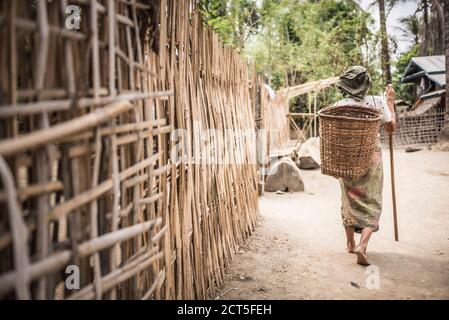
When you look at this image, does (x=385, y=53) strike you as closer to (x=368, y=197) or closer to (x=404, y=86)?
(x=404, y=86)

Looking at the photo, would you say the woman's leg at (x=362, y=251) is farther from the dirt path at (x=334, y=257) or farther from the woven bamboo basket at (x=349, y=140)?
the woven bamboo basket at (x=349, y=140)

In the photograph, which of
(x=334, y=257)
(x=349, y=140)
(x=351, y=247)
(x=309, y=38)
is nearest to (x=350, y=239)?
(x=351, y=247)

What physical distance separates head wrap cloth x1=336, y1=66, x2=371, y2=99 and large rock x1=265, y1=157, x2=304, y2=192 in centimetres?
399

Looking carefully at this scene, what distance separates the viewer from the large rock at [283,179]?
25.0 feet

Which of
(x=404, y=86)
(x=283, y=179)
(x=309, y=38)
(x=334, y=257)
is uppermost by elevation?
(x=309, y=38)

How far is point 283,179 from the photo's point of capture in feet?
25.0

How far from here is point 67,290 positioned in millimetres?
1613

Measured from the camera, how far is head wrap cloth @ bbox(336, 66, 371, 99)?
367 centimetres

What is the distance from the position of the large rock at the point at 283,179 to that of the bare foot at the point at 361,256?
13.5 feet

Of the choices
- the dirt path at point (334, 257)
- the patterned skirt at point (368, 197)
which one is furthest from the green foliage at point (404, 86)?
the patterned skirt at point (368, 197)

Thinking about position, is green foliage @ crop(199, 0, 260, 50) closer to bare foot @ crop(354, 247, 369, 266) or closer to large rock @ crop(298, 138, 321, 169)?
large rock @ crop(298, 138, 321, 169)

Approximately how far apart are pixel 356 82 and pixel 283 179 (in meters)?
4.11
